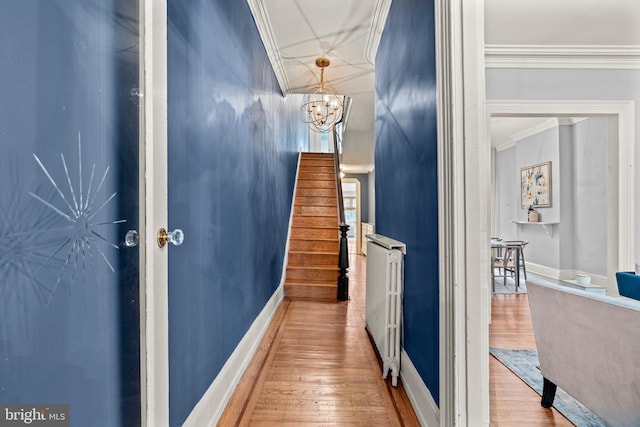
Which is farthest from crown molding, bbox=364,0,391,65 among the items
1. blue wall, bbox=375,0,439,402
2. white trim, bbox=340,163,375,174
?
white trim, bbox=340,163,375,174

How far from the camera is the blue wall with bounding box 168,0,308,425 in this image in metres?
1.31

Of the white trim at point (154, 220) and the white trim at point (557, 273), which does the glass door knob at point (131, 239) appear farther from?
the white trim at point (557, 273)

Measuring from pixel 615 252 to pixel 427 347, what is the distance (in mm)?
2980

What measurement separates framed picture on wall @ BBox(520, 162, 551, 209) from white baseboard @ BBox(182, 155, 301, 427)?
17.8 feet

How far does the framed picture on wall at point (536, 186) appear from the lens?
18.4 feet

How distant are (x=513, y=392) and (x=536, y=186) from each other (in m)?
5.15

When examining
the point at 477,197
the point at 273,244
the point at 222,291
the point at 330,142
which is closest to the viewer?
the point at 477,197

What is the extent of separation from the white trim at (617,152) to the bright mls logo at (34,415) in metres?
3.73

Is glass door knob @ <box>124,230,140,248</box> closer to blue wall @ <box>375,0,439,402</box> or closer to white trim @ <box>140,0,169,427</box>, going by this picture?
white trim @ <box>140,0,169,427</box>

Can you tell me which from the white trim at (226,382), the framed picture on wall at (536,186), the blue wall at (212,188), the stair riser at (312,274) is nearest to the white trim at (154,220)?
the blue wall at (212,188)

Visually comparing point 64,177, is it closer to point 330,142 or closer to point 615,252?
point 615,252

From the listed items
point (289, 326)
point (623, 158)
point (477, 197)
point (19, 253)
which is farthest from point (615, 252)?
point (19, 253)

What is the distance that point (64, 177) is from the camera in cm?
77

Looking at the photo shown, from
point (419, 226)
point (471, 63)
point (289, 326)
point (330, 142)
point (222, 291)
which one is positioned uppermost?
point (330, 142)
